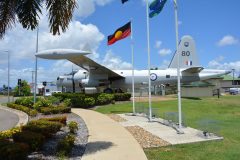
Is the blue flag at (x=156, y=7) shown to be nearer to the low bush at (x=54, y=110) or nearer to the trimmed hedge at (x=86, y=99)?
the low bush at (x=54, y=110)

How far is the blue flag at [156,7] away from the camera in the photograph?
1570cm

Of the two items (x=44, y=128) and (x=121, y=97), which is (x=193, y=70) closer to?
(x=121, y=97)

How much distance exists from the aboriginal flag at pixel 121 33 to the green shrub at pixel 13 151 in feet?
46.1

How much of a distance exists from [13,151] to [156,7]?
1056cm

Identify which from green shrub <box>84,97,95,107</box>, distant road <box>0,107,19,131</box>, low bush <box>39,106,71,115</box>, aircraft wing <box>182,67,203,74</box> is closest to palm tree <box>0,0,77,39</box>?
distant road <box>0,107,19,131</box>

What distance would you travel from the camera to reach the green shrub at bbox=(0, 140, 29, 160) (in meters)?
8.32

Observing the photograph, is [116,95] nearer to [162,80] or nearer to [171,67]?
[162,80]

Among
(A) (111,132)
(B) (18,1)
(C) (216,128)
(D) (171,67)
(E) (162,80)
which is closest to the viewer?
(B) (18,1)

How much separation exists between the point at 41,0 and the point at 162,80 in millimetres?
31651

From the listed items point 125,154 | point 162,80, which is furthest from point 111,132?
point 162,80

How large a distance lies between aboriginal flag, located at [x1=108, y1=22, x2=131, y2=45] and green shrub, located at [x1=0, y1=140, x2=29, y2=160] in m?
14.0

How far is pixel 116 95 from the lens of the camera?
3322cm

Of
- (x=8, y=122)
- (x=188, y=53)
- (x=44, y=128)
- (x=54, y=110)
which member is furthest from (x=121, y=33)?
(x=188, y=53)

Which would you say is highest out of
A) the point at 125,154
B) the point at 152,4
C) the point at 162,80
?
the point at 152,4
